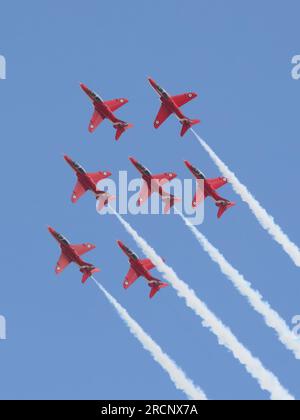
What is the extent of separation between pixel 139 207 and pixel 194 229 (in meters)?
4.96

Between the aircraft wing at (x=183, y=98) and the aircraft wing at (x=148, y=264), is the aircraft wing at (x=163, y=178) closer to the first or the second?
the aircraft wing at (x=183, y=98)

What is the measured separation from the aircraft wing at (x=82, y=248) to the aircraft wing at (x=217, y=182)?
1096 centimetres

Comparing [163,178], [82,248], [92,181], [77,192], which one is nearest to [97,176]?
[92,181]

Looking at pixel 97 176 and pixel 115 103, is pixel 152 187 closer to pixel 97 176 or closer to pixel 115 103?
pixel 97 176

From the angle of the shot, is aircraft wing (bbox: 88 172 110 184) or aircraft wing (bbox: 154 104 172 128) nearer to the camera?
aircraft wing (bbox: 88 172 110 184)

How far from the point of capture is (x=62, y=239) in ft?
419

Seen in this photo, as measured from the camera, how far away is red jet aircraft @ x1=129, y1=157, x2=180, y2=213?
424 ft

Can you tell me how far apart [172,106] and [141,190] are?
307 inches

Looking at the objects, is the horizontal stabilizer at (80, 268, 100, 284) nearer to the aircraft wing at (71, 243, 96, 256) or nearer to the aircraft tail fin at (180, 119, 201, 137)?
the aircraft wing at (71, 243, 96, 256)

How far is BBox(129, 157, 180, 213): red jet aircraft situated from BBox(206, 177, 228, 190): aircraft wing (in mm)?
3282

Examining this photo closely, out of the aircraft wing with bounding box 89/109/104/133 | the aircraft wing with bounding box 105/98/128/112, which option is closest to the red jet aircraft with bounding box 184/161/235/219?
the aircraft wing with bounding box 105/98/128/112

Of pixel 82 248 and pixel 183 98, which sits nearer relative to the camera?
pixel 82 248

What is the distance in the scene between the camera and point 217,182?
130625 mm
